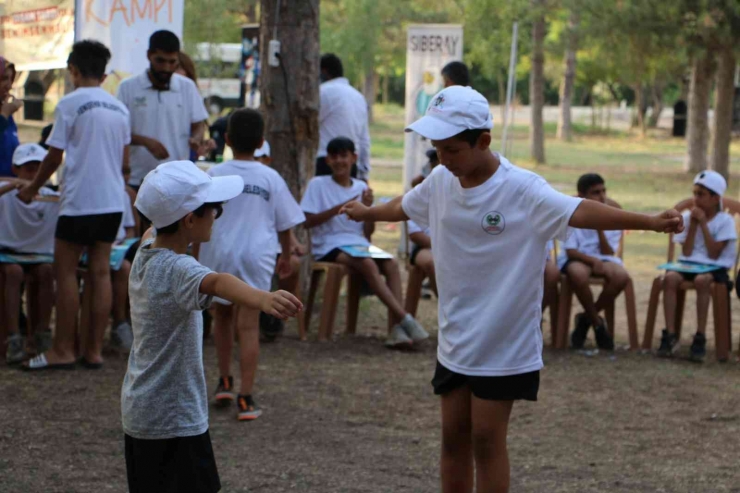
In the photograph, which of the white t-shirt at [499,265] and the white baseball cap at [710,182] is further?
the white baseball cap at [710,182]

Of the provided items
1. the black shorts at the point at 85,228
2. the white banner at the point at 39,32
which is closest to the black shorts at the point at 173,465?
the black shorts at the point at 85,228

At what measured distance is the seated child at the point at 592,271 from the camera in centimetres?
838

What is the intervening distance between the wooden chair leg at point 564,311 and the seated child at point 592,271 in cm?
6

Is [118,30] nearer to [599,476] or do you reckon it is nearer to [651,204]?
[599,476]

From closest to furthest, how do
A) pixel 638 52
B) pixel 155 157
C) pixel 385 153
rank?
pixel 155 157
pixel 638 52
pixel 385 153

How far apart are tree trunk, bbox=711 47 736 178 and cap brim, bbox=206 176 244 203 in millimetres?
18867

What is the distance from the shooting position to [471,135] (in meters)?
3.85

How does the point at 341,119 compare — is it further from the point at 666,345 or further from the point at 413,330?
the point at 666,345

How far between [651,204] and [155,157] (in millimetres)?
13052

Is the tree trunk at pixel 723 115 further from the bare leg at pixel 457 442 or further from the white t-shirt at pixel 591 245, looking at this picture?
the bare leg at pixel 457 442

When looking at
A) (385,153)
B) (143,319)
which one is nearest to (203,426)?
(143,319)

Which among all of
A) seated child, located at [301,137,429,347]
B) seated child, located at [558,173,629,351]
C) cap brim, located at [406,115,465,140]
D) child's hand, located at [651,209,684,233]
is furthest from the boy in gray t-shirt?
seated child, located at [558,173,629,351]

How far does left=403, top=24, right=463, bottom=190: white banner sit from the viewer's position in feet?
42.0

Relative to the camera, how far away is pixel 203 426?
3.61 m
